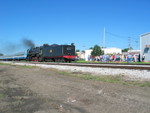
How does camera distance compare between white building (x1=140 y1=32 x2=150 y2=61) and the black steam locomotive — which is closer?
the black steam locomotive

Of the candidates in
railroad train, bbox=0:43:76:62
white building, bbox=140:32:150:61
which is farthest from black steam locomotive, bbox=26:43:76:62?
white building, bbox=140:32:150:61

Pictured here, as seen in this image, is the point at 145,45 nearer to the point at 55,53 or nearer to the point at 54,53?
the point at 55,53

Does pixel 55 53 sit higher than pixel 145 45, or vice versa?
pixel 145 45

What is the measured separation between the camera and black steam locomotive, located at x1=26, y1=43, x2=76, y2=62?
32156 millimetres

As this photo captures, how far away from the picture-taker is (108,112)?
522 cm

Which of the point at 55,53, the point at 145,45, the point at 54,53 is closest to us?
the point at 55,53

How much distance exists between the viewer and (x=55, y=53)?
33.6m

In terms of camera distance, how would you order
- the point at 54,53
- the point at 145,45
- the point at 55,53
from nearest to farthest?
the point at 55,53 → the point at 54,53 → the point at 145,45

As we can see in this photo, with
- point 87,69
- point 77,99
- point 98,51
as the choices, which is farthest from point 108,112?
point 98,51

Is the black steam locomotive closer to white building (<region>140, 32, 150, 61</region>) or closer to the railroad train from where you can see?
the railroad train

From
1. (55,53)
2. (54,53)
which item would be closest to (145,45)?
(55,53)

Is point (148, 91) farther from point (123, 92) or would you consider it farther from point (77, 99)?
point (77, 99)

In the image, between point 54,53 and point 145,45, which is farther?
point 145,45

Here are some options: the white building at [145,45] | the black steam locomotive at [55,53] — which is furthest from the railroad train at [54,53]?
the white building at [145,45]
